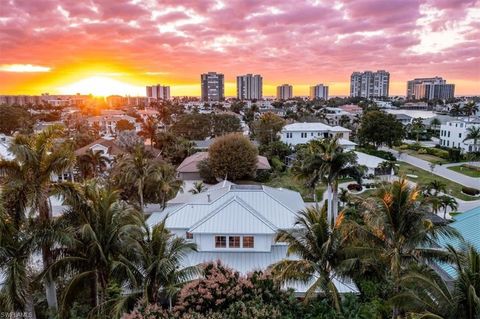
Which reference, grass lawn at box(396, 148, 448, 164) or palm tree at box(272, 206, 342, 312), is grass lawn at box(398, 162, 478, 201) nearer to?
grass lawn at box(396, 148, 448, 164)

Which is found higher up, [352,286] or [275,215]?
[275,215]

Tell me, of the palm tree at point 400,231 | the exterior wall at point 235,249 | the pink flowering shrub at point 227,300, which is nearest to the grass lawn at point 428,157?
the exterior wall at point 235,249

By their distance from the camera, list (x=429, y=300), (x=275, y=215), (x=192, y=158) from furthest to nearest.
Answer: (x=192, y=158), (x=275, y=215), (x=429, y=300)

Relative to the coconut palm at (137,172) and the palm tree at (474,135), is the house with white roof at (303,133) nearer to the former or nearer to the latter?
the palm tree at (474,135)

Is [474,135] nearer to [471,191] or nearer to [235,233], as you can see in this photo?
[471,191]

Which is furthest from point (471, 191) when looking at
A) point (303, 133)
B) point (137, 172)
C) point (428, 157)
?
point (137, 172)

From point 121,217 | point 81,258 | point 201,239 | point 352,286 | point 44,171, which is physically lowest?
point 352,286

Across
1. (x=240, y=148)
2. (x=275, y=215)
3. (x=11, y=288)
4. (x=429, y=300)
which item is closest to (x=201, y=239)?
(x=275, y=215)

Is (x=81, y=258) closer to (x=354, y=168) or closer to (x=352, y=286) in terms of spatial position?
(x=352, y=286)
